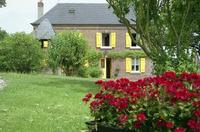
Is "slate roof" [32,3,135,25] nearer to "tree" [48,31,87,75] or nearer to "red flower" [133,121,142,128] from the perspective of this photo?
"tree" [48,31,87,75]

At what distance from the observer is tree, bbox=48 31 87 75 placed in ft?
115

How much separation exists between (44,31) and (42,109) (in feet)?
115

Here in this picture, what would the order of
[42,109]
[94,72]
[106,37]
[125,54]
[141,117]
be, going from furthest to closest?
[106,37] → [125,54] → [94,72] → [42,109] → [141,117]

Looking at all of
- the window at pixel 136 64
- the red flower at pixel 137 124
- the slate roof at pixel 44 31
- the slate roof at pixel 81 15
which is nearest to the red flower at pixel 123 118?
the red flower at pixel 137 124

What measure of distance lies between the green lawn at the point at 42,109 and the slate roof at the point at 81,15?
31.8 metres

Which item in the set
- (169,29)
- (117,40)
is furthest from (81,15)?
(169,29)

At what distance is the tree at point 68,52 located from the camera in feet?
115

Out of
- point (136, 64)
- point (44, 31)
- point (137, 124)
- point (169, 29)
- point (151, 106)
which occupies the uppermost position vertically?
point (44, 31)

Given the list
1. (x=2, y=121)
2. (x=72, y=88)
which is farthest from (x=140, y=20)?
(x=72, y=88)

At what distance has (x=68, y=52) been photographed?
34969 mm

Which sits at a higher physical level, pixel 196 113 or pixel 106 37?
pixel 106 37

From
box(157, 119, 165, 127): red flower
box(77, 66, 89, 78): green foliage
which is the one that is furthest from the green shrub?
box(157, 119, 165, 127): red flower

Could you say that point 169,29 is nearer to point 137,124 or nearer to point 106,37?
point 137,124

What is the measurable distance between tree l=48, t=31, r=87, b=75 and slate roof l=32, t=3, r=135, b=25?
15558 millimetres
